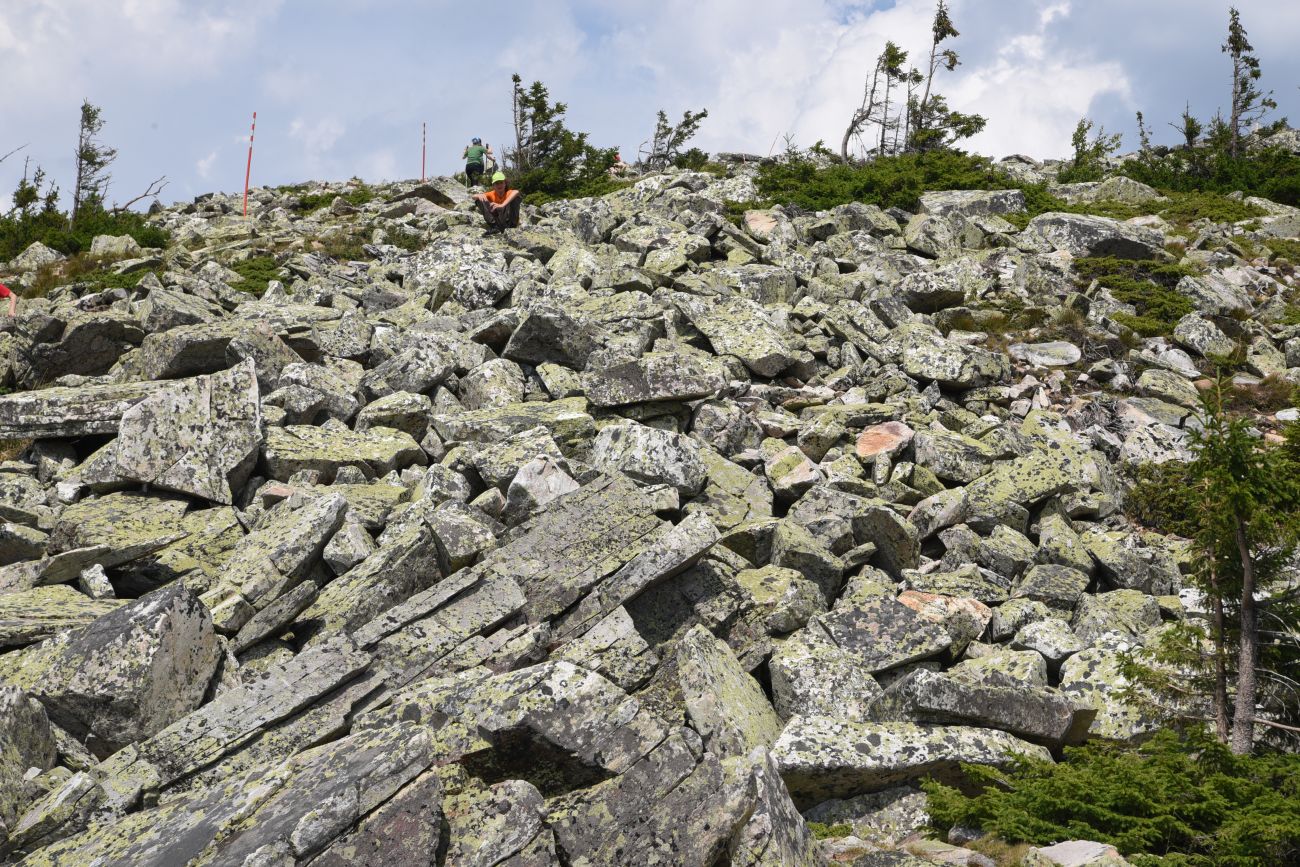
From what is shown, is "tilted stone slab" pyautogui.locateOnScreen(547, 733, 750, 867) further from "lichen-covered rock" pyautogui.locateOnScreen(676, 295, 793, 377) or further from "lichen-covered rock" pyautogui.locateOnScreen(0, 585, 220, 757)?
"lichen-covered rock" pyautogui.locateOnScreen(676, 295, 793, 377)

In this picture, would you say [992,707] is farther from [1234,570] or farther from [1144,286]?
[1144,286]

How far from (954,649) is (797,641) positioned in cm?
182

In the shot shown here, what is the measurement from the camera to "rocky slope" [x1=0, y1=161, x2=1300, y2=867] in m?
6.32

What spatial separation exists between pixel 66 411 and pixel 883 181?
26088 mm

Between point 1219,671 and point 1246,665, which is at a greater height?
point 1246,665

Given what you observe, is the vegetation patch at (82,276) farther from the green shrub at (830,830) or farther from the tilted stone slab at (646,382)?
the green shrub at (830,830)

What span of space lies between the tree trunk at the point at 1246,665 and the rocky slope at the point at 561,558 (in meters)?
1.15

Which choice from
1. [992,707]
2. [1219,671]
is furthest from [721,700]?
[1219,671]

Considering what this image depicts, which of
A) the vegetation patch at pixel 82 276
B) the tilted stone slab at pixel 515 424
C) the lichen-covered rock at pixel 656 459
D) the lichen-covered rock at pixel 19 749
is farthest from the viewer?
the vegetation patch at pixel 82 276

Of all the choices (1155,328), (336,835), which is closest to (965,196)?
(1155,328)

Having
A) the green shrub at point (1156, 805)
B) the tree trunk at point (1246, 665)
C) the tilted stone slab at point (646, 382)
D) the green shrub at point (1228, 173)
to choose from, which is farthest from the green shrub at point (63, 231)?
the green shrub at point (1228, 173)

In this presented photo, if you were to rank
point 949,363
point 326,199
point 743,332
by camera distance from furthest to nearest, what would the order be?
1. point 326,199
2. point 743,332
3. point 949,363

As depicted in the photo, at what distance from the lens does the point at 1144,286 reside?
23531 millimetres

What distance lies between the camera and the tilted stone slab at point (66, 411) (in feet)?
42.1
